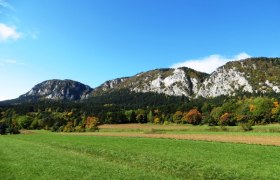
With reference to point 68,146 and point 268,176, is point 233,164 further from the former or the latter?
point 68,146

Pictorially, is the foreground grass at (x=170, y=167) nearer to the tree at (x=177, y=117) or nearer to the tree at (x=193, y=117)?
the tree at (x=193, y=117)

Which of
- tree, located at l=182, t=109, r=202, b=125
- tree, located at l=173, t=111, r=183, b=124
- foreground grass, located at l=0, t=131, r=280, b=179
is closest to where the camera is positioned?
foreground grass, located at l=0, t=131, r=280, b=179

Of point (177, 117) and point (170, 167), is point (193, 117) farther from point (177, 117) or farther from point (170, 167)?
point (170, 167)

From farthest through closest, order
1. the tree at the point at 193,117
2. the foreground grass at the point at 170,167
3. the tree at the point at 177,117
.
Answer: the tree at the point at 177,117 → the tree at the point at 193,117 → the foreground grass at the point at 170,167

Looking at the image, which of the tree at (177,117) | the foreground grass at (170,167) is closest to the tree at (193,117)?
the tree at (177,117)

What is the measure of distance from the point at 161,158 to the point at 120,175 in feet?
41.4

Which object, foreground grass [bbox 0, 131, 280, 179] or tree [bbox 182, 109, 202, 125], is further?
tree [bbox 182, 109, 202, 125]

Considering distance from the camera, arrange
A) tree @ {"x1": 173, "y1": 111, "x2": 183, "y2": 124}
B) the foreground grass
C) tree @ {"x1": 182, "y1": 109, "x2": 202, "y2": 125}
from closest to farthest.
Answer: the foreground grass < tree @ {"x1": 182, "y1": 109, "x2": 202, "y2": 125} < tree @ {"x1": 173, "y1": 111, "x2": 183, "y2": 124}

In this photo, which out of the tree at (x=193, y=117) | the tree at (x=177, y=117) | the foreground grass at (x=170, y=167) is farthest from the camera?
the tree at (x=177, y=117)

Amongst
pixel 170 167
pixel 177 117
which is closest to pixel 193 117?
pixel 177 117

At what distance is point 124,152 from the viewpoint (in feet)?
Result: 164

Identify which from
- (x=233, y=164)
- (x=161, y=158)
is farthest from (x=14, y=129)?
(x=233, y=164)

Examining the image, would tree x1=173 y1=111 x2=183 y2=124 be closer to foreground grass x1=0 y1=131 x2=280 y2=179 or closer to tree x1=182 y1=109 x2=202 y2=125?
tree x1=182 y1=109 x2=202 y2=125

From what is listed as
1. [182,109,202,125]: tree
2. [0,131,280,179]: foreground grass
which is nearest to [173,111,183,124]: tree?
[182,109,202,125]: tree
